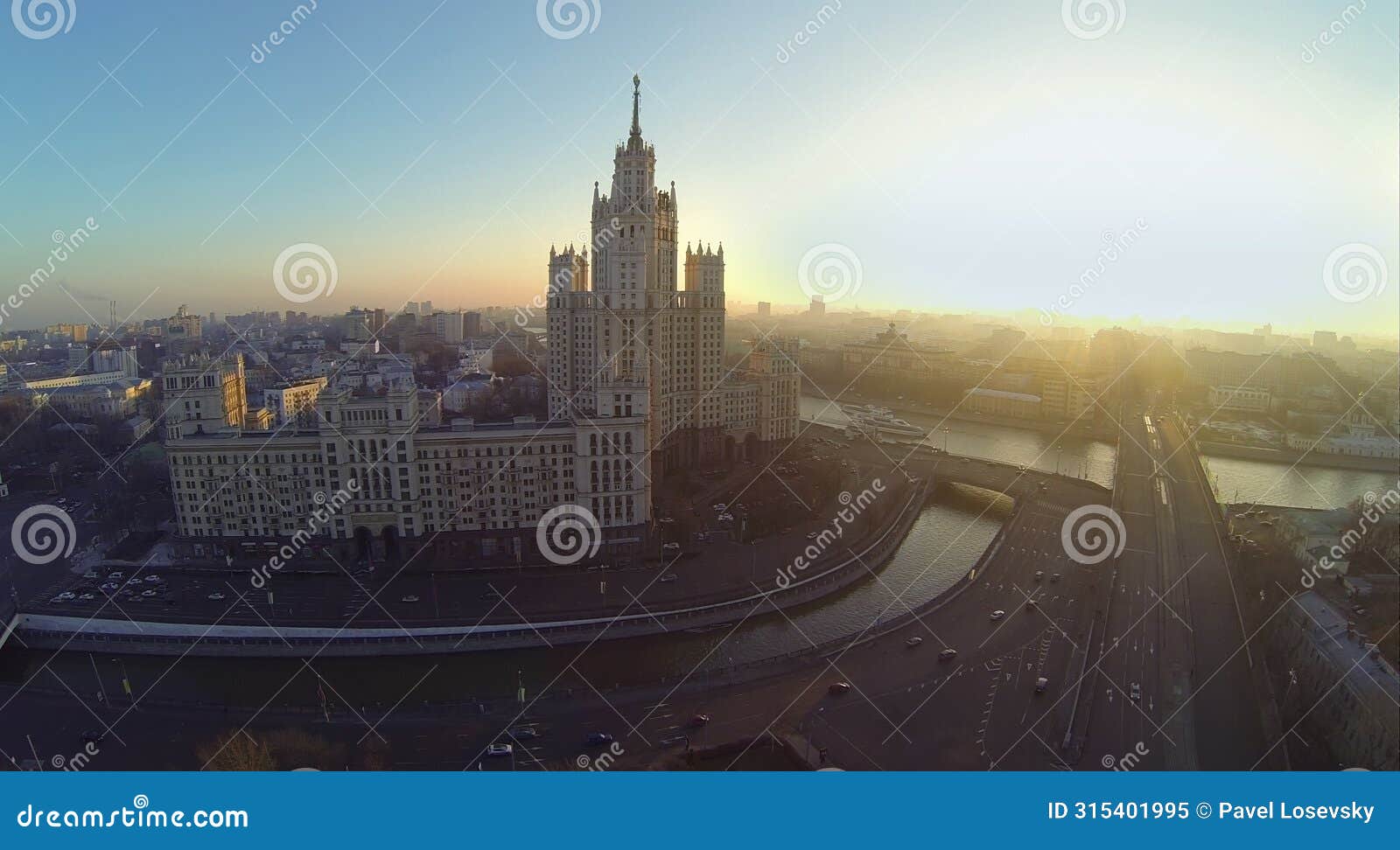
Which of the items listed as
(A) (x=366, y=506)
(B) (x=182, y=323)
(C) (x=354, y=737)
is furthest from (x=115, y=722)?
(B) (x=182, y=323)

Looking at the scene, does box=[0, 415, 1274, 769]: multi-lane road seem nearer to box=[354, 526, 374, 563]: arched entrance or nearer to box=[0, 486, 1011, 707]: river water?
box=[0, 486, 1011, 707]: river water

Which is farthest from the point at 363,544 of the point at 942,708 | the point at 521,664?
the point at 942,708

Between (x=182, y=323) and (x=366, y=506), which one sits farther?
(x=182, y=323)

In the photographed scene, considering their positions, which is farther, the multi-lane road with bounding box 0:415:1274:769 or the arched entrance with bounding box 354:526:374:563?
the arched entrance with bounding box 354:526:374:563

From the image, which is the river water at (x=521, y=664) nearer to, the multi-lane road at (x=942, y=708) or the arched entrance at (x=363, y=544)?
the multi-lane road at (x=942, y=708)

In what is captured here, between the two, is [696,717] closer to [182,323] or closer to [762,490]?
[762,490]

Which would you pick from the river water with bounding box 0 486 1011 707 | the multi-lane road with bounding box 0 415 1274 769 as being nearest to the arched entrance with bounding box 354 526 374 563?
the river water with bounding box 0 486 1011 707

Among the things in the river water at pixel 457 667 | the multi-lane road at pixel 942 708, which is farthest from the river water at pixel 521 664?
the multi-lane road at pixel 942 708

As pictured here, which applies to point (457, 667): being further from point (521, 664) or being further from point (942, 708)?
point (942, 708)

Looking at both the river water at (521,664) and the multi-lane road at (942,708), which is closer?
the multi-lane road at (942,708)

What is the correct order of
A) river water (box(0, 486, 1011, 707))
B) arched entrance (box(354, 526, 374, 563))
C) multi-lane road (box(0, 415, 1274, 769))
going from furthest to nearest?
arched entrance (box(354, 526, 374, 563)) → river water (box(0, 486, 1011, 707)) → multi-lane road (box(0, 415, 1274, 769))

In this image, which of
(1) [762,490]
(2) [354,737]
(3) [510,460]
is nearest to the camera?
(2) [354,737]
